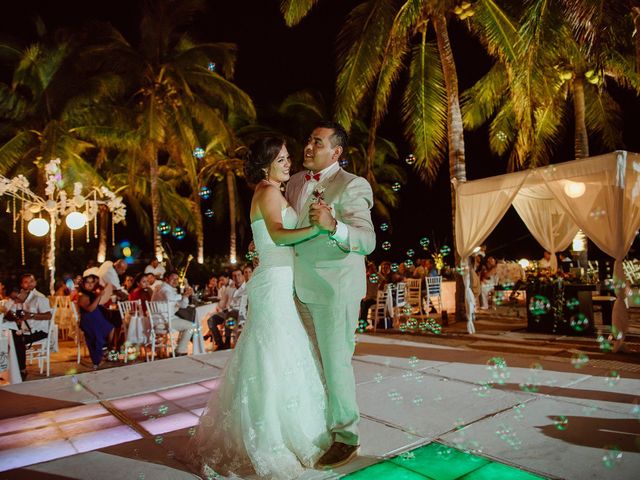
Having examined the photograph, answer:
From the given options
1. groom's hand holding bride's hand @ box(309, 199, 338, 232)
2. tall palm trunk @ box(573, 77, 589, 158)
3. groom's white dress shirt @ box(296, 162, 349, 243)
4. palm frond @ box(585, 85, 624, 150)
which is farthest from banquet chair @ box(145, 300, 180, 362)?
palm frond @ box(585, 85, 624, 150)

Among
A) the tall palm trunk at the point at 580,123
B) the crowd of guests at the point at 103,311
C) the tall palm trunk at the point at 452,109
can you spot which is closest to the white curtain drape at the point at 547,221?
the tall palm trunk at the point at 452,109

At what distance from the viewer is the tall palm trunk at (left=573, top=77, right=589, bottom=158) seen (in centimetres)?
1267

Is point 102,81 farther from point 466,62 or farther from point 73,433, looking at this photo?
point 73,433

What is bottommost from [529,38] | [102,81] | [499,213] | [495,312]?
[495,312]

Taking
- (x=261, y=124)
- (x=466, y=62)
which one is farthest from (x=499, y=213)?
(x=261, y=124)

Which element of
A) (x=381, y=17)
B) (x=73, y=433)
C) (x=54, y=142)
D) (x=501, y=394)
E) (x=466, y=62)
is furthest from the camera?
(x=466, y=62)

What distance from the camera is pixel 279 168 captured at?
2.89 metres

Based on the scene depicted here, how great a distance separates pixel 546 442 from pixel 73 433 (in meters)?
3.34

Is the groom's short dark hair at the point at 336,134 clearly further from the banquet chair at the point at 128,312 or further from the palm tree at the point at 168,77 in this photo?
the palm tree at the point at 168,77

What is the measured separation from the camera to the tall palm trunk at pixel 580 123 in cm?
1267

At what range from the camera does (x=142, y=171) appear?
22203 millimetres

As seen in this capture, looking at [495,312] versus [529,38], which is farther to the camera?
[495,312]

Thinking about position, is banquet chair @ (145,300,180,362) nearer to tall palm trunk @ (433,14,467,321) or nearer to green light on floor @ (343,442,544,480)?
green light on floor @ (343,442,544,480)

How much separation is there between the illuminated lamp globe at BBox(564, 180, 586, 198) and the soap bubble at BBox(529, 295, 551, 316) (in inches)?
86.7
